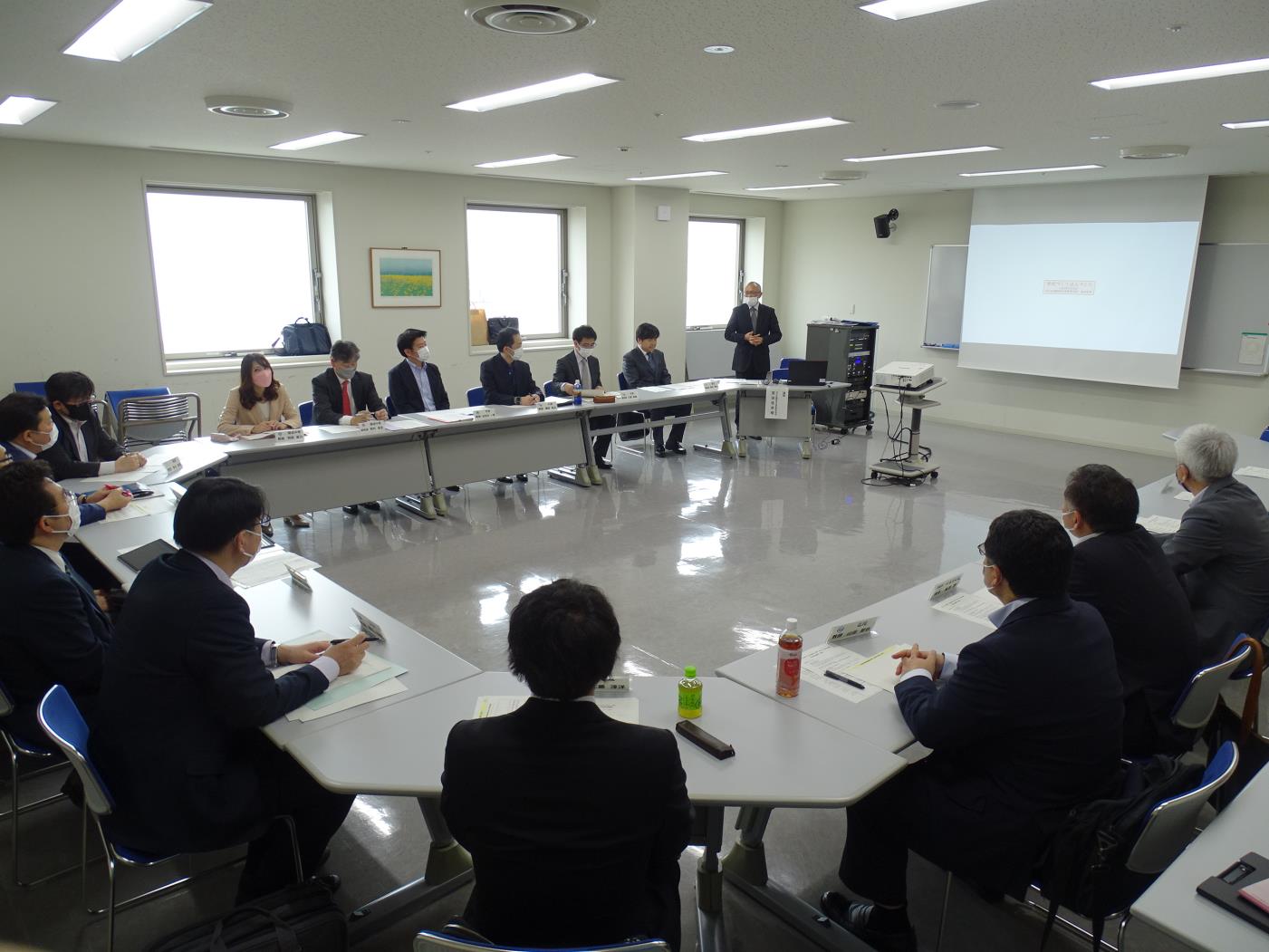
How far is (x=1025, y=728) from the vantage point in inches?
74.9

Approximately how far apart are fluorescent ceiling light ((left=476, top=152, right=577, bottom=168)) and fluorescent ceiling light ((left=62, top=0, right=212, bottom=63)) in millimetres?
3764

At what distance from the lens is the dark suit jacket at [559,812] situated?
141cm

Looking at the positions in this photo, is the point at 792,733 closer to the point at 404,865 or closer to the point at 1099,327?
the point at 404,865

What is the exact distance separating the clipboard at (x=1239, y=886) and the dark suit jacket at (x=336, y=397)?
5.51 m

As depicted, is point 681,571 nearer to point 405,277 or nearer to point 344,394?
point 344,394

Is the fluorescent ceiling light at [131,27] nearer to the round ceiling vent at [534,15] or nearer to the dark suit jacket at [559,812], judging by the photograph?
the round ceiling vent at [534,15]

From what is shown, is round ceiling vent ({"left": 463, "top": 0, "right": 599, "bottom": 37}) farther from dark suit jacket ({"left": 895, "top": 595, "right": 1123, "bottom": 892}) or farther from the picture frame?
the picture frame

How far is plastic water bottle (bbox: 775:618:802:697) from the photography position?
2.22 metres

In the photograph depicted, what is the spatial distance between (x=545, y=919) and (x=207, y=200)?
7912 mm

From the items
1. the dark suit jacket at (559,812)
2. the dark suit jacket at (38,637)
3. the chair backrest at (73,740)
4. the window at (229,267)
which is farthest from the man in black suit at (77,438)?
the dark suit jacket at (559,812)

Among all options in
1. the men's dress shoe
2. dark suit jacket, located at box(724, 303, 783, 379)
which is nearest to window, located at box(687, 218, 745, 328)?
dark suit jacket, located at box(724, 303, 783, 379)

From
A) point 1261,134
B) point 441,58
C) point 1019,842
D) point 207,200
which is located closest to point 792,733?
point 1019,842

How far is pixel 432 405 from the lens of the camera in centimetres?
673

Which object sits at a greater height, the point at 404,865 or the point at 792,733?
the point at 792,733
